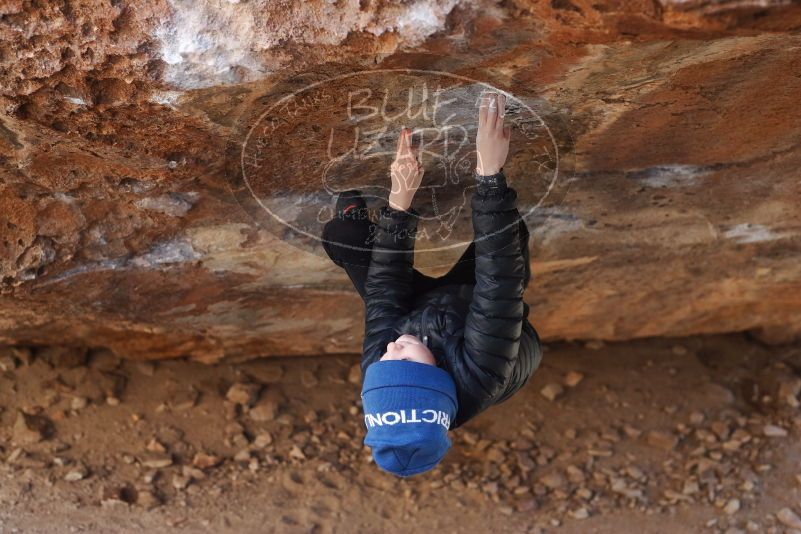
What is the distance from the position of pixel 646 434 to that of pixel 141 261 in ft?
6.47

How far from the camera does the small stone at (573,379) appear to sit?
3.47 m

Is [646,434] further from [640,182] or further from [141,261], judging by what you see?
[141,261]

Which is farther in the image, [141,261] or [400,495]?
[400,495]

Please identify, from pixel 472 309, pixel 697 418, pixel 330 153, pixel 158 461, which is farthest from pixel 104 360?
pixel 697 418

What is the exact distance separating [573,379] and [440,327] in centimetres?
179

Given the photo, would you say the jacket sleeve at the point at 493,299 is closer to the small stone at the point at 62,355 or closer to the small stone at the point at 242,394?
the small stone at the point at 242,394

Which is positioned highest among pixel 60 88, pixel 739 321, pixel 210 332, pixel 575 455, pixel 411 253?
pixel 60 88

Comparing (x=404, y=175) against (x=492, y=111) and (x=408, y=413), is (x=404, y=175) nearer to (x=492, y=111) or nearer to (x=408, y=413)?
(x=492, y=111)

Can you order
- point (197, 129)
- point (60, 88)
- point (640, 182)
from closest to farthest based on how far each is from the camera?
point (60, 88) → point (197, 129) → point (640, 182)

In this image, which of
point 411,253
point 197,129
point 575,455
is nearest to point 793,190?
point 411,253

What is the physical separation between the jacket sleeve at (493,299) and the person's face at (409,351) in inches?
2.6

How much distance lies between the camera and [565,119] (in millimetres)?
1876

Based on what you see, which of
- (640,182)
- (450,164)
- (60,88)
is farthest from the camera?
(640,182)

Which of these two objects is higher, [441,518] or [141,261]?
[141,261]
